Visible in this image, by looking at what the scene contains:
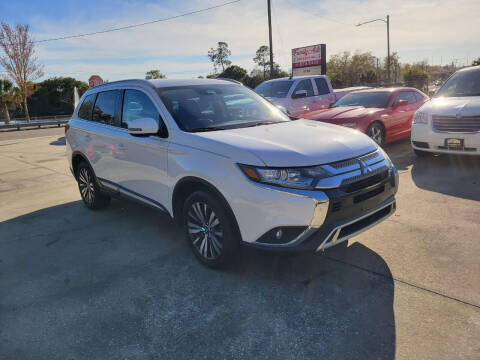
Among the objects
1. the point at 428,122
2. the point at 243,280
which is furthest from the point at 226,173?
the point at 428,122

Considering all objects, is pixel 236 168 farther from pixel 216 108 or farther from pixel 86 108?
pixel 86 108

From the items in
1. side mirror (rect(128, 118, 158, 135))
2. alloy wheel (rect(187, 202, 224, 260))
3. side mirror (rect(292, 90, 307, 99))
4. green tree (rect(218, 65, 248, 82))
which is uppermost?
green tree (rect(218, 65, 248, 82))

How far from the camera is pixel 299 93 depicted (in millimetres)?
10758

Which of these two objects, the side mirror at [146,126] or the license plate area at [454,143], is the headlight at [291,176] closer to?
the side mirror at [146,126]

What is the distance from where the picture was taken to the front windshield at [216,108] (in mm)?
3899

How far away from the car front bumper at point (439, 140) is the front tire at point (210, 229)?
17.0 feet

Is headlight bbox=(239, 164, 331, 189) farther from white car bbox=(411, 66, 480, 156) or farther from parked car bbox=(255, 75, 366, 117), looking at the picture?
parked car bbox=(255, 75, 366, 117)

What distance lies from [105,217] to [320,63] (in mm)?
22167

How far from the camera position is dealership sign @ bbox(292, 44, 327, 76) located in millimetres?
24797

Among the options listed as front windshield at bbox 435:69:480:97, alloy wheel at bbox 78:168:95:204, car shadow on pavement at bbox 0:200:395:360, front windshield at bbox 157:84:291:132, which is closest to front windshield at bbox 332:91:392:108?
front windshield at bbox 435:69:480:97

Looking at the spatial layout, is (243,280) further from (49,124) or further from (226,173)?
(49,124)

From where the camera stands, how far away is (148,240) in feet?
14.9

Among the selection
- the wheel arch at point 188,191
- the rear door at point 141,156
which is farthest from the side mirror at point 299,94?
the wheel arch at point 188,191

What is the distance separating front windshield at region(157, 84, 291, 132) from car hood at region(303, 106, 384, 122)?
4.18m
